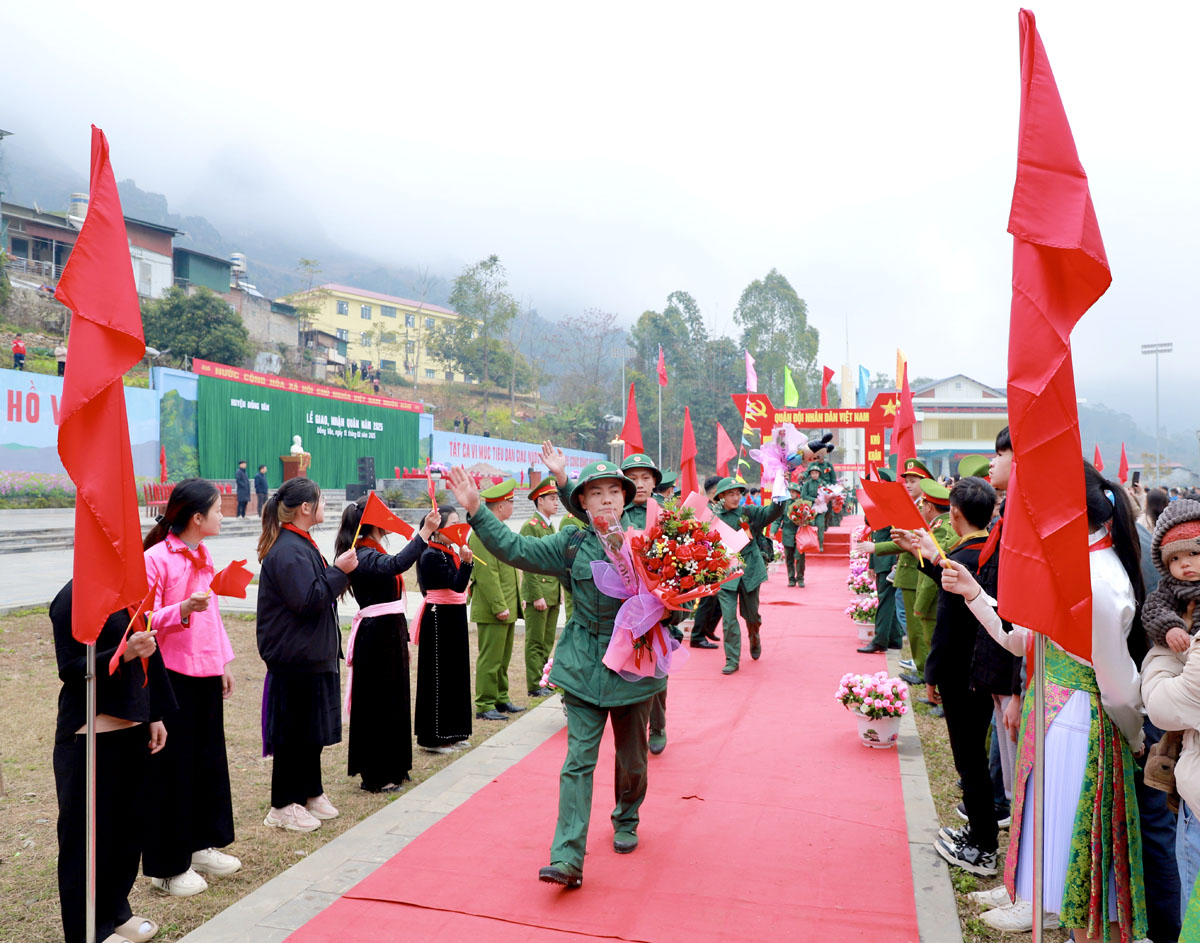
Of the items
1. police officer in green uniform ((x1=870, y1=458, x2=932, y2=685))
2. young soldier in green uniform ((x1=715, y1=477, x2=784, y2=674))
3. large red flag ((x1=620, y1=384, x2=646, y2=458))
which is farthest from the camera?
young soldier in green uniform ((x1=715, y1=477, x2=784, y2=674))

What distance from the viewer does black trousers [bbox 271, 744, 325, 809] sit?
4.11 metres

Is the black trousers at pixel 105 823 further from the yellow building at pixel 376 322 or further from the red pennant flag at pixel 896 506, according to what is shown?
the yellow building at pixel 376 322

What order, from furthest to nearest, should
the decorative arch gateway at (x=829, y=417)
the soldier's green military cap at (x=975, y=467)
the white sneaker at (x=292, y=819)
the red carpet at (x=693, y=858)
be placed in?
the decorative arch gateway at (x=829, y=417), the soldier's green military cap at (x=975, y=467), the white sneaker at (x=292, y=819), the red carpet at (x=693, y=858)

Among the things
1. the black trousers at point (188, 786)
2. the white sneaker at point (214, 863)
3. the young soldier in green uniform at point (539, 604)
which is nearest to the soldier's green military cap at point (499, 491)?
the young soldier in green uniform at point (539, 604)

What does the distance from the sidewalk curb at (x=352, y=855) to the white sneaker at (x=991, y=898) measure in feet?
7.80

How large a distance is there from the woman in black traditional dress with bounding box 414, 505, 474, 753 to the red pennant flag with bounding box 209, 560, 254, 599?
177cm

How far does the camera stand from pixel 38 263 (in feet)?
105

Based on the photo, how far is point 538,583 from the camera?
21.3ft

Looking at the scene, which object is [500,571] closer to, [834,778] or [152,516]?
[834,778]

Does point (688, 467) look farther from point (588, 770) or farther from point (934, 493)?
point (588, 770)

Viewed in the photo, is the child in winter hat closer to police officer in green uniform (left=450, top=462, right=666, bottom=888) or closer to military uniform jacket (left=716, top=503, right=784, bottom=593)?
police officer in green uniform (left=450, top=462, right=666, bottom=888)

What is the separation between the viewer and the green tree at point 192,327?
30.1m

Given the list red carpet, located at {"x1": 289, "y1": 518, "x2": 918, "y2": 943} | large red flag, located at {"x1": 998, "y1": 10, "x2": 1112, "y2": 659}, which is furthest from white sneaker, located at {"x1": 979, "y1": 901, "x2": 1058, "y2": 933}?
large red flag, located at {"x1": 998, "y1": 10, "x2": 1112, "y2": 659}

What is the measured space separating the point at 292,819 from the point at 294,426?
26.6m
